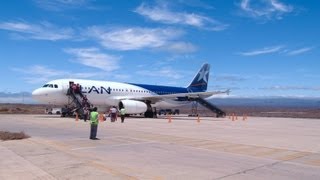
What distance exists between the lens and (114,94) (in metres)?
45.9

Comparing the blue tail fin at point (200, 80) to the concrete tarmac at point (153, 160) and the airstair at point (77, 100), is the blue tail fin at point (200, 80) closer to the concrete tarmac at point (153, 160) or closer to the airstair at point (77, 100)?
the airstair at point (77, 100)

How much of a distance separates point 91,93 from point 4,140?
26.0 meters

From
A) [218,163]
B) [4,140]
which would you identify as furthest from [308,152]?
[4,140]

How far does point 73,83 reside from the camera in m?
42.0

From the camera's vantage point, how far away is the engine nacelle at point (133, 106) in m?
43.7

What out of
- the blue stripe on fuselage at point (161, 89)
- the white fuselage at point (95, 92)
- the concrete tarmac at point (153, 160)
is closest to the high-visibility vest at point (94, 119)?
the concrete tarmac at point (153, 160)

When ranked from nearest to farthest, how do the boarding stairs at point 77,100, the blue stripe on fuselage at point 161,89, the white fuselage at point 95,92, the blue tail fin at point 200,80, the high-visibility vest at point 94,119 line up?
the high-visibility vest at point 94,119 < the boarding stairs at point 77,100 < the white fuselage at point 95,92 < the blue stripe on fuselage at point 161,89 < the blue tail fin at point 200,80

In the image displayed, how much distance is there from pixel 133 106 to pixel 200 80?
18.9m

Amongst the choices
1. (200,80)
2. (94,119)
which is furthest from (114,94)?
(94,119)

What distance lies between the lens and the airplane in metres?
41.5

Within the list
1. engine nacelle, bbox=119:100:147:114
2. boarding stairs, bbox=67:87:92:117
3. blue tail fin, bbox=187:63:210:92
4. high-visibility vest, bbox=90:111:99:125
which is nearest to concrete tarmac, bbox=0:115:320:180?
high-visibility vest, bbox=90:111:99:125

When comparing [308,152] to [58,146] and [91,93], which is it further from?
Answer: [91,93]

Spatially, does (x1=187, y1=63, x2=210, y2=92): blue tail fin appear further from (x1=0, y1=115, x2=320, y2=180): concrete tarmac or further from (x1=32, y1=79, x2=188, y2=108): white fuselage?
(x1=0, y1=115, x2=320, y2=180): concrete tarmac

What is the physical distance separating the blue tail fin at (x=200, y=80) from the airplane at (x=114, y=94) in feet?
17.9
